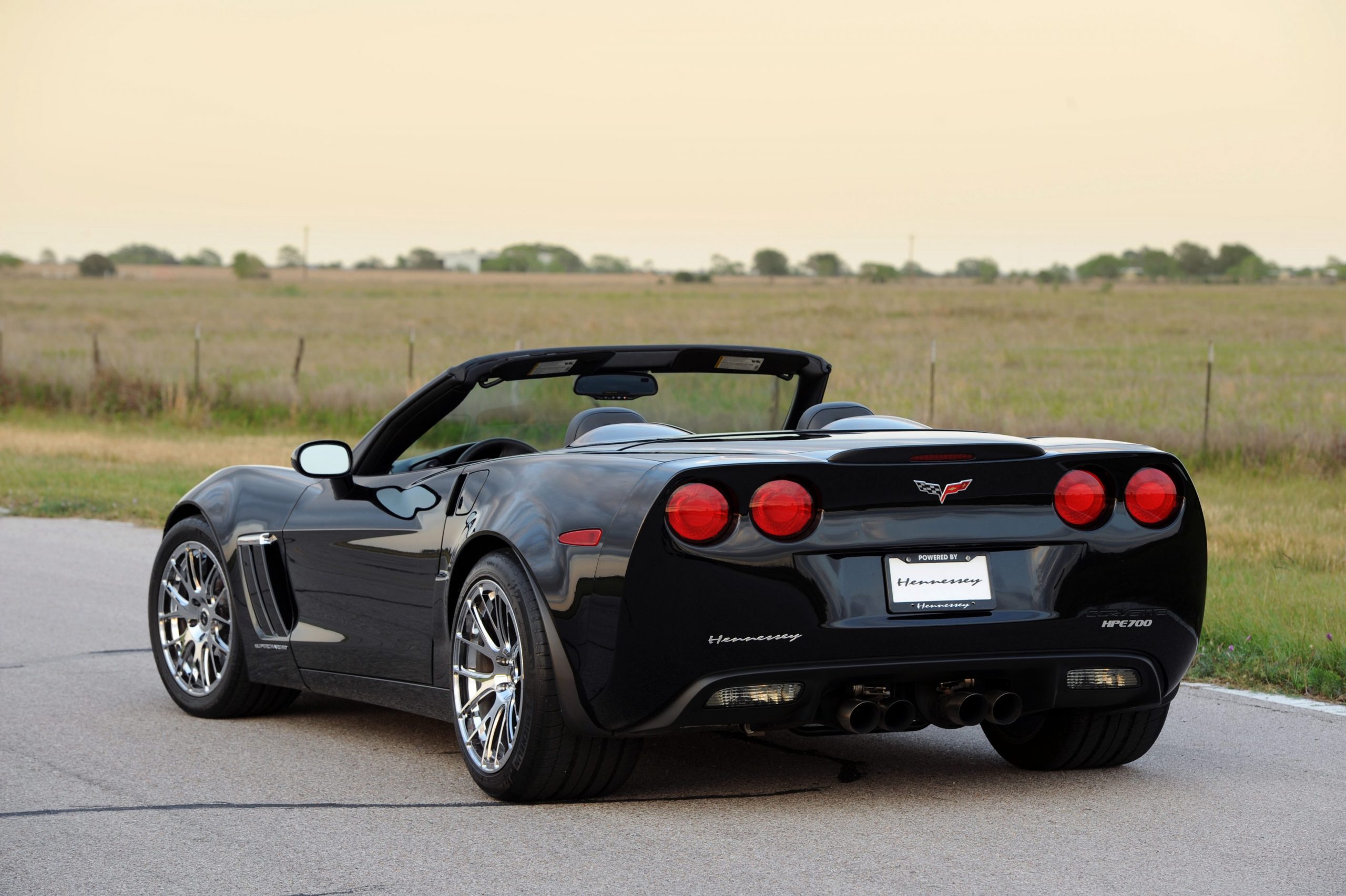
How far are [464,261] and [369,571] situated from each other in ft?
532

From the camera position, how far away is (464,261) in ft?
545

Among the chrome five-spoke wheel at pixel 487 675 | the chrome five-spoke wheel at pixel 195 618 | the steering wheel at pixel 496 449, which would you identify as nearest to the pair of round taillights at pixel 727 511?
the chrome five-spoke wheel at pixel 487 675

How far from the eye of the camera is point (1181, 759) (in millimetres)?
6004

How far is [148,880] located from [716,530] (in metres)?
1.67

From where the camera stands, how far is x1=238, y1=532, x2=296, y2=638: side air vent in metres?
6.43

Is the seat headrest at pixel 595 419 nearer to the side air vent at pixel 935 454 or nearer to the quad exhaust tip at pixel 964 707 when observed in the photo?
the side air vent at pixel 935 454

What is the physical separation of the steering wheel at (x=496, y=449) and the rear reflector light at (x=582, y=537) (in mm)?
1057

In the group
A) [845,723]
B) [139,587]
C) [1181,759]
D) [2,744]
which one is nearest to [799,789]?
[845,723]

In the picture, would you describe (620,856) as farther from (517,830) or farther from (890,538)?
(890,538)

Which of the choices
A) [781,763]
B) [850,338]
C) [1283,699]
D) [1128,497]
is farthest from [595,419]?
[850,338]

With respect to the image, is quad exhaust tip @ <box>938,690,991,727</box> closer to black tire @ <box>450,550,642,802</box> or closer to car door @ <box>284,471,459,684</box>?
black tire @ <box>450,550,642,802</box>

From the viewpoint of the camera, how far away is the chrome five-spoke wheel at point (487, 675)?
5203mm

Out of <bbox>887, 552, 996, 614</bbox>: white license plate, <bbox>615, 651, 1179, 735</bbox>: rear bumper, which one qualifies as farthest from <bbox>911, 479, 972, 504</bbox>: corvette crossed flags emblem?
<bbox>615, 651, 1179, 735</bbox>: rear bumper

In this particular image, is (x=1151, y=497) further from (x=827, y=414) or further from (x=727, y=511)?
(x=727, y=511)
